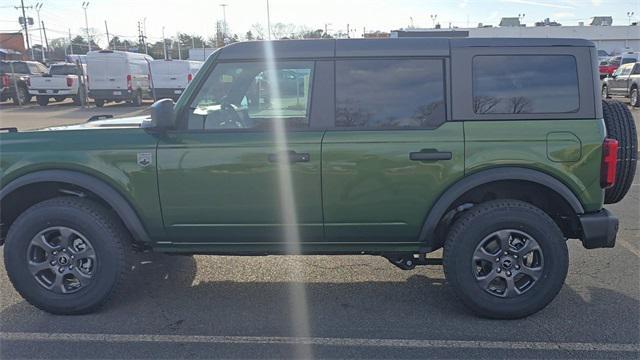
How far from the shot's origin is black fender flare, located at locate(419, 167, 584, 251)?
335 centimetres

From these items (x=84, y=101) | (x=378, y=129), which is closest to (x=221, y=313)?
(x=378, y=129)

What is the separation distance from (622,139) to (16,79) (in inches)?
993

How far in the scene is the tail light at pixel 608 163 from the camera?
3.29m

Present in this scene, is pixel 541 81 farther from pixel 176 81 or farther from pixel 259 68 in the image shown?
pixel 176 81

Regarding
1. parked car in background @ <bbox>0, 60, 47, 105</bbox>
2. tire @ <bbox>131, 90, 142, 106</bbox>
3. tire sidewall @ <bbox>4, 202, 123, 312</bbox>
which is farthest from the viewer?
parked car in background @ <bbox>0, 60, 47, 105</bbox>

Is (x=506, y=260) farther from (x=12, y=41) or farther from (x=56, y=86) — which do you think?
(x=12, y=41)

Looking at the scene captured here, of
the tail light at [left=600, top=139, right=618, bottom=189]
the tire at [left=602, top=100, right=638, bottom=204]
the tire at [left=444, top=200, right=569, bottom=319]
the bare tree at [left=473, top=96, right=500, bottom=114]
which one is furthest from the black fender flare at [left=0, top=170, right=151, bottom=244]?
the tire at [left=602, top=100, right=638, bottom=204]

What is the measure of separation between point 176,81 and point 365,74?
66.0ft

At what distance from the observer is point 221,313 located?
363cm

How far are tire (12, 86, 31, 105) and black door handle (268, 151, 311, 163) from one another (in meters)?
23.6

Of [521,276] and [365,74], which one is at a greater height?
[365,74]

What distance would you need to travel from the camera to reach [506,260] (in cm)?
346

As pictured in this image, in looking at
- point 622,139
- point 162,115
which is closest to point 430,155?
point 622,139

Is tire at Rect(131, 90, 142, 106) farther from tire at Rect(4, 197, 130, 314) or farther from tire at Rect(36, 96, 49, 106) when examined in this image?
tire at Rect(4, 197, 130, 314)
